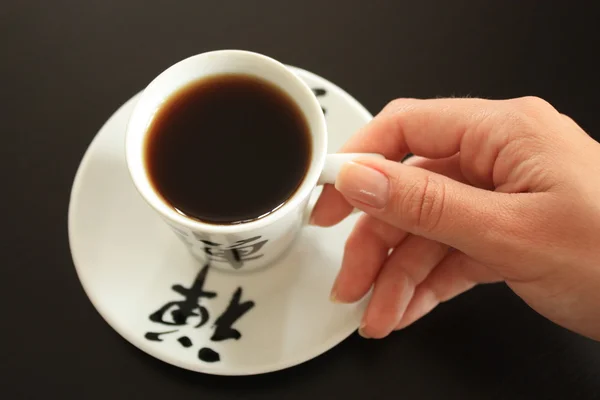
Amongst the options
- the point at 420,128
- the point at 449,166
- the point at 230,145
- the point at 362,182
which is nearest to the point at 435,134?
the point at 420,128

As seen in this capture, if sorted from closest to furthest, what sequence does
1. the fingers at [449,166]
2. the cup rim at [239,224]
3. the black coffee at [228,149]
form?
the cup rim at [239,224]
the black coffee at [228,149]
the fingers at [449,166]

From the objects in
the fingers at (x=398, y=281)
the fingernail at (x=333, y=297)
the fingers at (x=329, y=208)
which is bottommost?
the fingers at (x=398, y=281)

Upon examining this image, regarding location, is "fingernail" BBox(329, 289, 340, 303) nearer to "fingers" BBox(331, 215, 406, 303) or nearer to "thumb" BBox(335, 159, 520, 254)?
"fingers" BBox(331, 215, 406, 303)

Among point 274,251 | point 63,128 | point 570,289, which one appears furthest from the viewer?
point 63,128

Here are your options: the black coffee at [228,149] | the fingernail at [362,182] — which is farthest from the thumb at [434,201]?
the black coffee at [228,149]

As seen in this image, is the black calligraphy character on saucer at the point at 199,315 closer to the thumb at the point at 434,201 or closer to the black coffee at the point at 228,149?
the black coffee at the point at 228,149

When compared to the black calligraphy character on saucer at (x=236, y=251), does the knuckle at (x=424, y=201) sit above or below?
above

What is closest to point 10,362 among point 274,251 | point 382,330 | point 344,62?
point 274,251

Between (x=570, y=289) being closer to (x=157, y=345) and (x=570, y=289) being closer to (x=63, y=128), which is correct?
(x=157, y=345)
